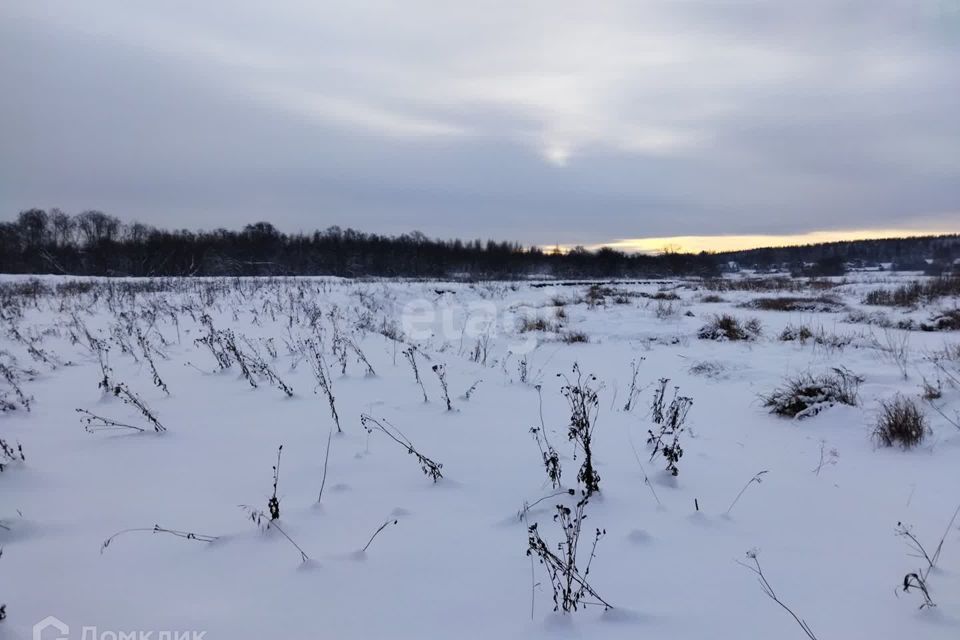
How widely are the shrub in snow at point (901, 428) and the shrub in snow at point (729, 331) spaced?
19.9 ft

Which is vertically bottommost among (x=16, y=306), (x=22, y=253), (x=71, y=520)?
(x=71, y=520)

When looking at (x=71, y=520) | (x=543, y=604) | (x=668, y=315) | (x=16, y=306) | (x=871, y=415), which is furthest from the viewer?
(x=668, y=315)

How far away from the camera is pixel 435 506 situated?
8.71ft

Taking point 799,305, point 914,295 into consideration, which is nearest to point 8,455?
point 799,305

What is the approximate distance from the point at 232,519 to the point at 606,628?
6.39ft

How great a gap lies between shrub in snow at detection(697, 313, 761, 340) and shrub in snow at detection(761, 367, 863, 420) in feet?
14.8

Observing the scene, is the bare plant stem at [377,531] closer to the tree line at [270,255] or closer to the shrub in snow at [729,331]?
the shrub in snow at [729,331]

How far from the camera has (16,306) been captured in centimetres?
1031

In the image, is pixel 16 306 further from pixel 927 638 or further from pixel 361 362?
pixel 927 638

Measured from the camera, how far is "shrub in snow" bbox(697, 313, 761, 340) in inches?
400

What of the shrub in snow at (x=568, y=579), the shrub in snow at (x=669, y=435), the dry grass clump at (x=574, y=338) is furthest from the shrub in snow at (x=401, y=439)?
the dry grass clump at (x=574, y=338)

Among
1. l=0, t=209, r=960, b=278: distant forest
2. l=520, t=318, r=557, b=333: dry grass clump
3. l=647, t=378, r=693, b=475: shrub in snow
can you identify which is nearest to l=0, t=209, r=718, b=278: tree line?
l=0, t=209, r=960, b=278: distant forest

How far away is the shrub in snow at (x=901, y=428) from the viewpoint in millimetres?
3973

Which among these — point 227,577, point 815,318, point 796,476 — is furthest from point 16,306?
point 815,318
